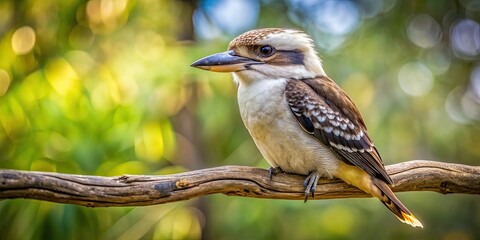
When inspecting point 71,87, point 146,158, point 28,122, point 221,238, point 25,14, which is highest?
point 25,14

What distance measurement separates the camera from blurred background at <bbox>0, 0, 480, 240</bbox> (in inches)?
135

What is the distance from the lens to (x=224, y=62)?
232 centimetres

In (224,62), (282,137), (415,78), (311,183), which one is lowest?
(415,78)

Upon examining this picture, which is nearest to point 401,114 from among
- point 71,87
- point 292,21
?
point 292,21

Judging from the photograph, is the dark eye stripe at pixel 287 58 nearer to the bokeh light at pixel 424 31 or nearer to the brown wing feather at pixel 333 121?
the brown wing feather at pixel 333 121

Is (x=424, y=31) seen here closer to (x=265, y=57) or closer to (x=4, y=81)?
(x=265, y=57)

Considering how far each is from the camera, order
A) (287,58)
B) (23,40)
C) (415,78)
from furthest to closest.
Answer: (415,78)
(23,40)
(287,58)

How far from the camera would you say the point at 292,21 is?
4.68 m

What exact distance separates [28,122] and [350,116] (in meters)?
1.93

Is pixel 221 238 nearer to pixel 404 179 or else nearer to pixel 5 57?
pixel 5 57

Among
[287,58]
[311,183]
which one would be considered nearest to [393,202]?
[311,183]

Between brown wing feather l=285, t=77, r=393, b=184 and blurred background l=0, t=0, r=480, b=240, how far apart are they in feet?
4.38

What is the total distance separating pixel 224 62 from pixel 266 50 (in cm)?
18

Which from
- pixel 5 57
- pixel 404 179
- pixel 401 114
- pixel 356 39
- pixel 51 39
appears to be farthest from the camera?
pixel 356 39
